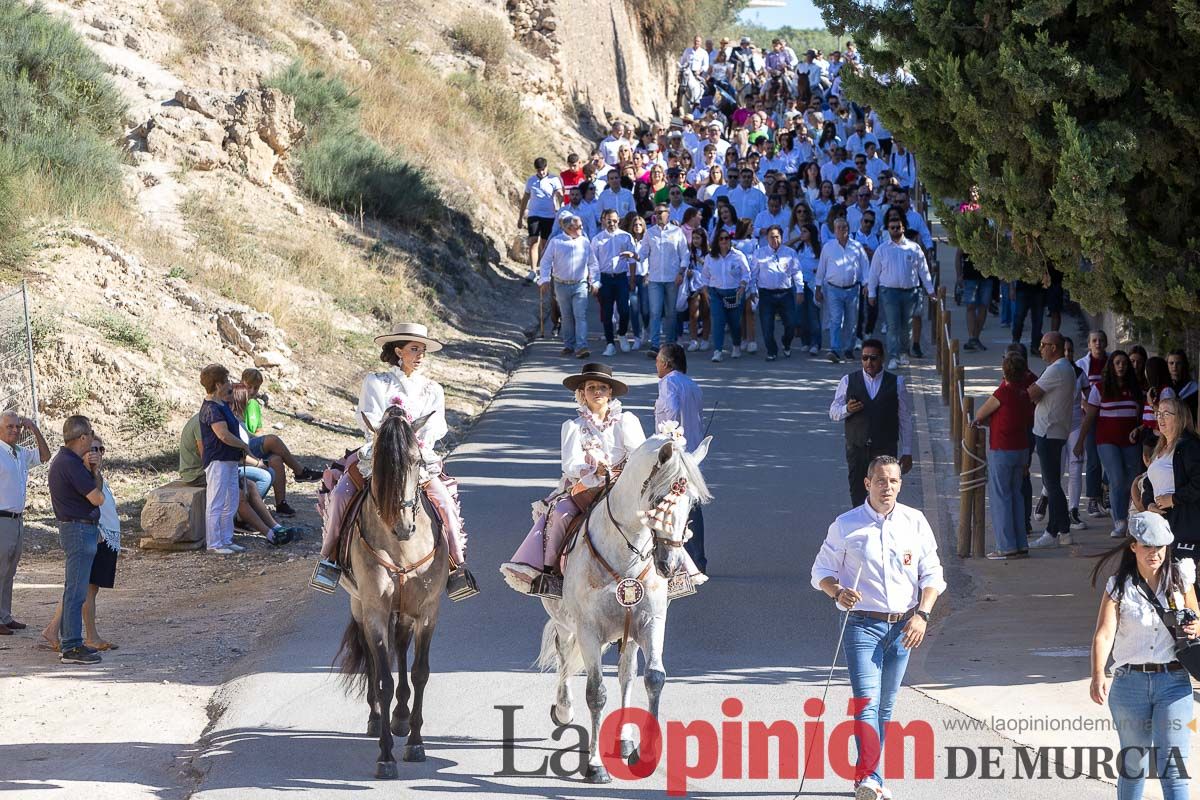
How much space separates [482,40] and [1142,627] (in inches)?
1262

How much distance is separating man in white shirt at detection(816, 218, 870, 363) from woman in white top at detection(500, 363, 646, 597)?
1309cm

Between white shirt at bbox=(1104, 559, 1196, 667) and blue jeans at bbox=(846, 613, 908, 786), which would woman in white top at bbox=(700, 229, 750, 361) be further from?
white shirt at bbox=(1104, 559, 1196, 667)

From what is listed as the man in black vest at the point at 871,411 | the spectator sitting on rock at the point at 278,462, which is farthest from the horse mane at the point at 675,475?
the spectator sitting on rock at the point at 278,462

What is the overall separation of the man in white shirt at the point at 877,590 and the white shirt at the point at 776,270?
1443 cm

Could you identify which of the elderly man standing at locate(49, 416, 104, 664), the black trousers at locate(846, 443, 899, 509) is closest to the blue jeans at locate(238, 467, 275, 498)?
the elderly man standing at locate(49, 416, 104, 664)

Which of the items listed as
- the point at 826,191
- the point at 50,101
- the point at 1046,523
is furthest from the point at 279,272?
the point at 1046,523

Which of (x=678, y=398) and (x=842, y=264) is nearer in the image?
(x=678, y=398)

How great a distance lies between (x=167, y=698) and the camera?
396 inches

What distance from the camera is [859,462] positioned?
43.4 ft

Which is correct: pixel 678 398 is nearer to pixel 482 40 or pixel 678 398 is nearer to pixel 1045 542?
pixel 1045 542

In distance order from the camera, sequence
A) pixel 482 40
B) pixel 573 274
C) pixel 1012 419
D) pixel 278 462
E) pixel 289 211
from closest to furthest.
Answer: pixel 1012 419 → pixel 278 462 → pixel 573 274 → pixel 289 211 → pixel 482 40

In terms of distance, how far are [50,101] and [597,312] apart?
989cm

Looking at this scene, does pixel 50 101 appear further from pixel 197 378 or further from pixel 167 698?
pixel 167 698

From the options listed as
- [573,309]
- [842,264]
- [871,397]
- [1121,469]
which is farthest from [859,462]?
[573,309]
